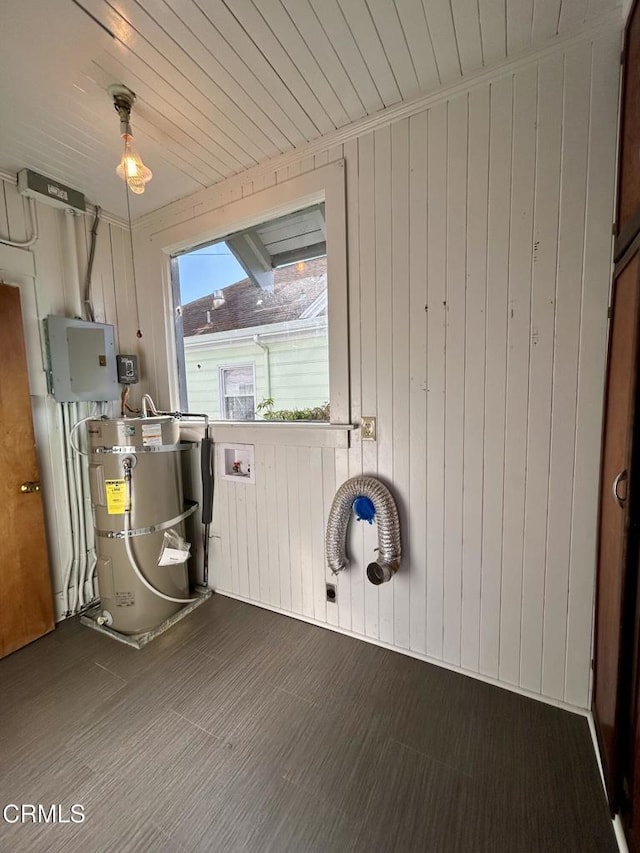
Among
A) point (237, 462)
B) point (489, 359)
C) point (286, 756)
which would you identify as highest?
point (489, 359)

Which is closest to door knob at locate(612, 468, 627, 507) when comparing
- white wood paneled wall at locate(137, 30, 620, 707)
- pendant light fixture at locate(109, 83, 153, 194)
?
white wood paneled wall at locate(137, 30, 620, 707)

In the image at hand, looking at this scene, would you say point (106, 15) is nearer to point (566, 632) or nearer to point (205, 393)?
point (205, 393)

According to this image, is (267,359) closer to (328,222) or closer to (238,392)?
(238,392)

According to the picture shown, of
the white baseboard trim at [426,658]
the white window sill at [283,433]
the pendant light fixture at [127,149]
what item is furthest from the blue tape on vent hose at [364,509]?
the pendant light fixture at [127,149]

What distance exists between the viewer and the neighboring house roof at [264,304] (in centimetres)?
210

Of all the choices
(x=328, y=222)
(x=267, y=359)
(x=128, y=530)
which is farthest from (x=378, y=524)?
(x=328, y=222)

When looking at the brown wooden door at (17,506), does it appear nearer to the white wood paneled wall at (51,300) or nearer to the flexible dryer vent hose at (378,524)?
the white wood paneled wall at (51,300)

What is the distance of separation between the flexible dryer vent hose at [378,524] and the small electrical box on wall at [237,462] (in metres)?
0.70

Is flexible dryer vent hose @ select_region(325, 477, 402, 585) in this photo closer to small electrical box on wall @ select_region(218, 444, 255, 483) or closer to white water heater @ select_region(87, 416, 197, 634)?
small electrical box on wall @ select_region(218, 444, 255, 483)

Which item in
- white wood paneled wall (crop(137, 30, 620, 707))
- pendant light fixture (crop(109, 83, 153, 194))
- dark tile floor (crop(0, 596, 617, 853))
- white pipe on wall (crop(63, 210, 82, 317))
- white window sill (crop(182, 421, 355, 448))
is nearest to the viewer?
dark tile floor (crop(0, 596, 617, 853))

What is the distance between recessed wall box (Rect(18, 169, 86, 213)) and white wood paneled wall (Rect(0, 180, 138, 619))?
8 cm

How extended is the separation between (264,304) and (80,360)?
1.29 metres

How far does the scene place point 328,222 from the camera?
1898mm

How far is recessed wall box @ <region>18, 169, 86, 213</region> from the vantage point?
204 cm
